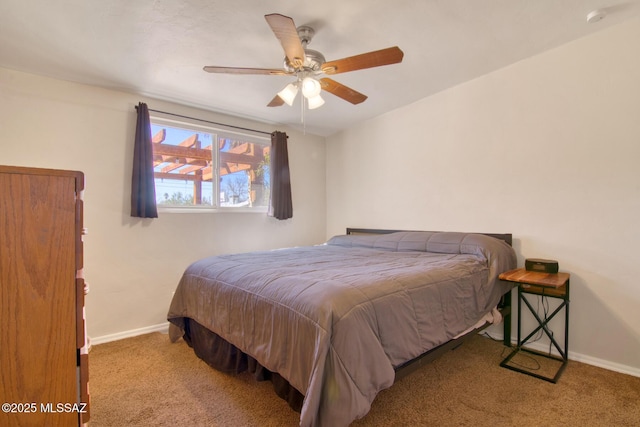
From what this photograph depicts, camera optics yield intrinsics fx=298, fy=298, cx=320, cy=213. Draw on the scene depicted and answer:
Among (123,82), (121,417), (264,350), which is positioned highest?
(123,82)

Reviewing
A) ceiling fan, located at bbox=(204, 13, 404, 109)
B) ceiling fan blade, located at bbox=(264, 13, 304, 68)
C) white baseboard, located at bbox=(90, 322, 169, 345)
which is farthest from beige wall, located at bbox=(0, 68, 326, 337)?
ceiling fan blade, located at bbox=(264, 13, 304, 68)

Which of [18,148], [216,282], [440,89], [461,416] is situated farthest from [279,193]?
[461,416]

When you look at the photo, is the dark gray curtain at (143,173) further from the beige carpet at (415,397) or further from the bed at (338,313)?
the beige carpet at (415,397)

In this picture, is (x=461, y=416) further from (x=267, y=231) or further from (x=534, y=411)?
(x=267, y=231)

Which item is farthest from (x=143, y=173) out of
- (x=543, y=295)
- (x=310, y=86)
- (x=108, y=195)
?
(x=543, y=295)

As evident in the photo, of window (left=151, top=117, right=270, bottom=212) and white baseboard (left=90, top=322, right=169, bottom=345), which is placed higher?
window (left=151, top=117, right=270, bottom=212)

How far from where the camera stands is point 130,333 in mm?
2979

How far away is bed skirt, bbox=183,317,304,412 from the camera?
1.63 m

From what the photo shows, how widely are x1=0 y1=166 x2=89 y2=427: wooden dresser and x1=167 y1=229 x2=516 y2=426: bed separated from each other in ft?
2.68

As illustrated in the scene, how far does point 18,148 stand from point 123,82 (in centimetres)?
103

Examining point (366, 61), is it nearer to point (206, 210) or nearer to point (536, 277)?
point (536, 277)

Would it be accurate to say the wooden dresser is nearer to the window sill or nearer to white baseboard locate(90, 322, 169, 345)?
white baseboard locate(90, 322, 169, 345)

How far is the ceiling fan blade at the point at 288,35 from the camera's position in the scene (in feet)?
4.94

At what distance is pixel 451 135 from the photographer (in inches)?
124
